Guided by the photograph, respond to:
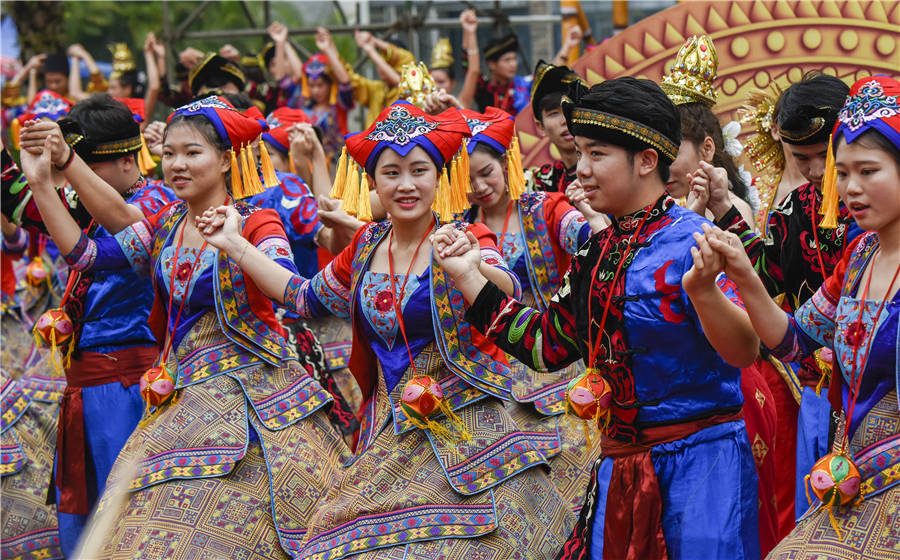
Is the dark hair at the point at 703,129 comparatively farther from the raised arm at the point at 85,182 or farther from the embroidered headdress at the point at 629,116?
the raised arm at the point at 85,182

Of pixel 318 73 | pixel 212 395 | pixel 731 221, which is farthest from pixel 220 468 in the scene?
pixel 318 73

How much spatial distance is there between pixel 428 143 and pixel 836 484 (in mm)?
1783

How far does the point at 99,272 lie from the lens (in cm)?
543

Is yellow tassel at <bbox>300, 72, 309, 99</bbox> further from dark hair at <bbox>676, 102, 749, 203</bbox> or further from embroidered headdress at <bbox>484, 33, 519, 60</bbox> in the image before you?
dark hair at <bbox>676, 102, 749, 203</bbox>

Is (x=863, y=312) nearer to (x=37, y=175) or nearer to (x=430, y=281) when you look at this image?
(x=430, y=281)

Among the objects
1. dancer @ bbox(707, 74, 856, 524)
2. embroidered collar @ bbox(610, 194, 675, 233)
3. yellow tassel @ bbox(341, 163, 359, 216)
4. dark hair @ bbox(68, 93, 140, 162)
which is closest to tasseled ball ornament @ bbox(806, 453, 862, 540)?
embroidered collar @ bbox(610, 194, 675, 233)

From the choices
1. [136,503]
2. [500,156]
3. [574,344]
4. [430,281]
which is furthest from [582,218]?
[136,503]

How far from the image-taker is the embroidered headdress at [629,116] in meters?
3.40

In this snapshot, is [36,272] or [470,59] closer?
[36,272]

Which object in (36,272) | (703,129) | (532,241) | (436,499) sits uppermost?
(703,129)

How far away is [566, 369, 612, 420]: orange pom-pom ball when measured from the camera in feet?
11.2

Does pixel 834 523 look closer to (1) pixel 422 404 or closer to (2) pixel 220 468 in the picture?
(1) pixel 422 404

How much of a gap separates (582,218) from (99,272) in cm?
213

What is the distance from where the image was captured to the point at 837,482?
3004 millimetres
